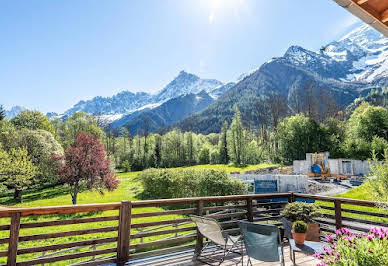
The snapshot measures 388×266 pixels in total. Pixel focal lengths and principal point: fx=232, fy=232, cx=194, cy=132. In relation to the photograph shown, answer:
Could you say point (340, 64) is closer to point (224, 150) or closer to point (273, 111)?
point (273, 111)

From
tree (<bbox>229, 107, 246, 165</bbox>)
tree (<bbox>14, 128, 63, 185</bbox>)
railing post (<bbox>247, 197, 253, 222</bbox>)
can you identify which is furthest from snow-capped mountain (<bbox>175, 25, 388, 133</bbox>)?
railing post (<bbox>247, 197, 253, 222</bbox>)

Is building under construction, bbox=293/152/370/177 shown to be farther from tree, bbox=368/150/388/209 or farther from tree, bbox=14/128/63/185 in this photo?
Answer: tree, bbox=14/128/63/185

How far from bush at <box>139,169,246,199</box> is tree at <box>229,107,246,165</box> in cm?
2271

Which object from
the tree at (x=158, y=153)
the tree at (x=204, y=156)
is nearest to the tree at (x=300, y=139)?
the tree at (x=204, y=156)

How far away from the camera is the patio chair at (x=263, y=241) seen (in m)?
2.91

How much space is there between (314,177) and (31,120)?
34.6 m

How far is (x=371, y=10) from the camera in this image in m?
2.20

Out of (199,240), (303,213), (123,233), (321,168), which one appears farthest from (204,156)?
(123,233)

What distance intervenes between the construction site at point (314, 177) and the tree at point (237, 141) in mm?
10971

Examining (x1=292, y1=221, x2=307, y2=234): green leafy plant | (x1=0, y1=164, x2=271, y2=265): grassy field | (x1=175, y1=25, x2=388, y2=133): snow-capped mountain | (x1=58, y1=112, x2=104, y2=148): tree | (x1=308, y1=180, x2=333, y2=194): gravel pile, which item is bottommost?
(x1=0, y1=164, x2=271, y2=265): grassy field

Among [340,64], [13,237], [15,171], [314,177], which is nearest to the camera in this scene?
[13,237]

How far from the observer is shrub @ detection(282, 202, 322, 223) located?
4.27m

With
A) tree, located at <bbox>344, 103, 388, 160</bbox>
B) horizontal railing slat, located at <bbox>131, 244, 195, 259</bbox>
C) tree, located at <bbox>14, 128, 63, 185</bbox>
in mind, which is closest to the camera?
horizontal railing slat, located at <bbox>131, 244, 195, 259</bbox>

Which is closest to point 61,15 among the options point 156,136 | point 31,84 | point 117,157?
point 117,157
